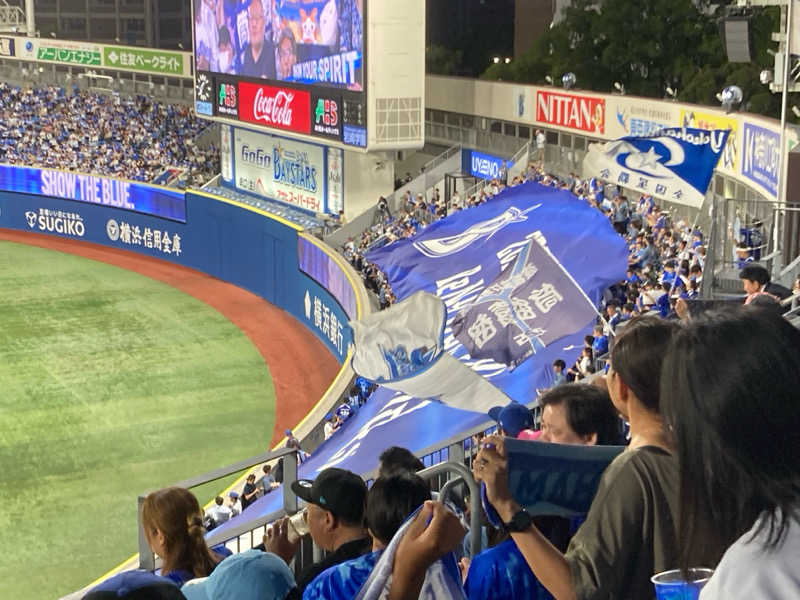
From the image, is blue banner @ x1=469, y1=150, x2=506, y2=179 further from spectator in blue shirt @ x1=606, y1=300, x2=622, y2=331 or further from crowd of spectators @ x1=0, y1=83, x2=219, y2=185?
spectator in blue shirt @ x1=606, y1=300, x2=622, y2=331

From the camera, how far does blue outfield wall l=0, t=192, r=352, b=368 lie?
24.3 m

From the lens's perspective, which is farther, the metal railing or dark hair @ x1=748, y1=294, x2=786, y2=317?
the metal railing

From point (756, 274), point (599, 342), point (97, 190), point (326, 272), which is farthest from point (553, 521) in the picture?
point (97, 190)

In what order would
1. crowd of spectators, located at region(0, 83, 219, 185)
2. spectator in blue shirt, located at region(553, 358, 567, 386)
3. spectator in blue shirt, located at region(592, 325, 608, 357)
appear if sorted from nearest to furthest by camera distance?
spectator in blue shirt, located at region(553, 358, 567, 386), spectator in blue shirt, located at region(592, 325, 608, 357), crowd of spectators, located at region(0, 83, 219, 185)


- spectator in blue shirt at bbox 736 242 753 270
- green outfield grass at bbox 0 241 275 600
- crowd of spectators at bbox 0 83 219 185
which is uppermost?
spectator in blue shirt at bbox 736 242 753 270

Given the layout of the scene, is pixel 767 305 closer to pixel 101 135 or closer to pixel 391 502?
pixel 391 502

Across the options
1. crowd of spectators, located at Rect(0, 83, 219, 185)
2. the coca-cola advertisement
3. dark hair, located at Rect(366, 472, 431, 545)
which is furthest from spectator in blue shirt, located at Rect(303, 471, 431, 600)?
crowd of spectators, located at Rect(0, 83, 219, 185)

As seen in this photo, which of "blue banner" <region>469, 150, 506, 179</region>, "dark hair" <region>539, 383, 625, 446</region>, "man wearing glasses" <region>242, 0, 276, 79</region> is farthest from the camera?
"man wearing glasses" <region>242, 0, 276, 79</region>

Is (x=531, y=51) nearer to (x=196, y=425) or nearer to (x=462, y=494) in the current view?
(x=196, y=425)

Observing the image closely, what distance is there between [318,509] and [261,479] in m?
9.58

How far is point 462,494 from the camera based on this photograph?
4.20 m

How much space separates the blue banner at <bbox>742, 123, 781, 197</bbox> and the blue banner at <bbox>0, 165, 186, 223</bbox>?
19114 millimetres

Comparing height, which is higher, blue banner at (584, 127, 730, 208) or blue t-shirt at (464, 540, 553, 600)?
blue banner at (584, 127, 730, 208)

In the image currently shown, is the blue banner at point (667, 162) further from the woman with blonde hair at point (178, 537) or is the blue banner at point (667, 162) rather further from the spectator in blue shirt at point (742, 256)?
the woman with blonde hair at point (178, 537)
